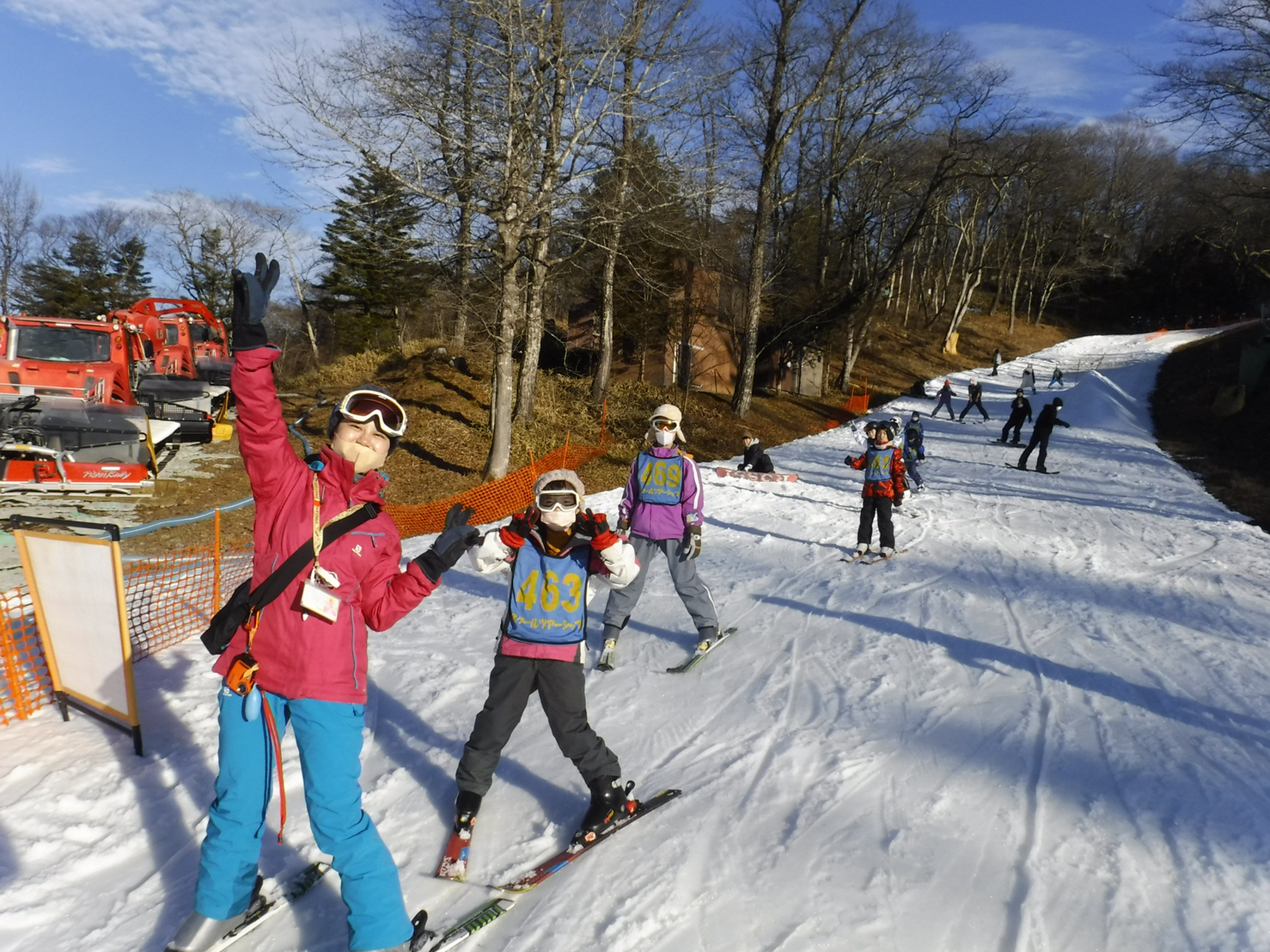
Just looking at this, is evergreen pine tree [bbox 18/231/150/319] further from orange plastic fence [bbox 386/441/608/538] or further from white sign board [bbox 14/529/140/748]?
white sign board [bbox 14/529/140/748]

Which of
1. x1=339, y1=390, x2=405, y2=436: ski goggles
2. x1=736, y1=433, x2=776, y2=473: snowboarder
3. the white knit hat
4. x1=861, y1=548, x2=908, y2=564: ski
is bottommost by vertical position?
x1=861, y1=548, x2=908, y2=564: ski

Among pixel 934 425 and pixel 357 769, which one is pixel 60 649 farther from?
pixel 934 425

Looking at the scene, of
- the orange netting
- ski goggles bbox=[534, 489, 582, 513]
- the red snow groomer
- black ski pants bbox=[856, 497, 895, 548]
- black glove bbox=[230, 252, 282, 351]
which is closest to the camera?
black glove bbox=[230, 252, 282, 351]

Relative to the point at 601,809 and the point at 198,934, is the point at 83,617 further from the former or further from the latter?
the point at 601,809

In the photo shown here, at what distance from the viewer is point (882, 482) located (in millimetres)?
8875

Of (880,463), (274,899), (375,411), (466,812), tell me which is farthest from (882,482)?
(274,899)

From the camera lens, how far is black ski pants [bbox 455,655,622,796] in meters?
3.42

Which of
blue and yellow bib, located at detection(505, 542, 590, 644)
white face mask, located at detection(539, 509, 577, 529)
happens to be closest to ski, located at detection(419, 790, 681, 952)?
blue and yellow bib, located at detection(505, 542, 590, 644)

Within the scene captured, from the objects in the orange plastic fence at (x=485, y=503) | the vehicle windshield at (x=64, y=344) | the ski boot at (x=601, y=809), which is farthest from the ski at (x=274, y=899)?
the vehicle windshield at (x=64, y=344)

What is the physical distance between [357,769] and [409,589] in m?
0.67

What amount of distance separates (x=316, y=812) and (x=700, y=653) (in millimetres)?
3697

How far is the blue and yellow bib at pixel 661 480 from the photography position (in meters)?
5.79

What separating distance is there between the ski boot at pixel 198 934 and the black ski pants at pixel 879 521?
7.66 metres

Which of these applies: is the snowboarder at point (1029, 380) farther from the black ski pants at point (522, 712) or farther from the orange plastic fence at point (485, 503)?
the black ski pants at point (522, 712)
